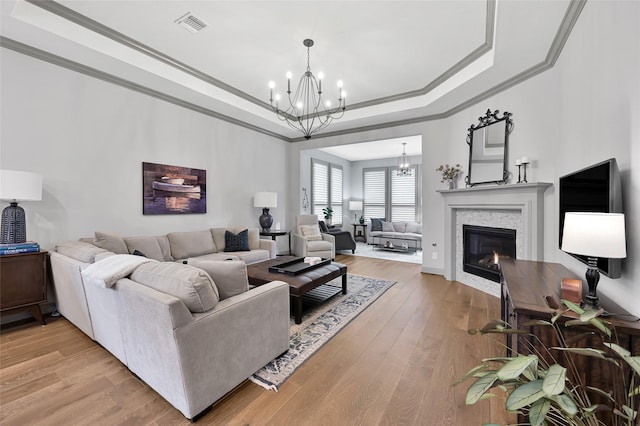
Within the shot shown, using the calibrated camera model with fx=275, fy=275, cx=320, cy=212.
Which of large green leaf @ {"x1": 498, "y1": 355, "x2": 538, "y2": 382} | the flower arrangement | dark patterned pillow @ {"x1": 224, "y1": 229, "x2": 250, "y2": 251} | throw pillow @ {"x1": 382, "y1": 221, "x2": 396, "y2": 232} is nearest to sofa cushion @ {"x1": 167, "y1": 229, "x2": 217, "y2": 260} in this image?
dark patterned pillow @ {"x1": 224, "y1": 229, "x2": 250, "y2": 251}

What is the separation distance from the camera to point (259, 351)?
80.7 inches

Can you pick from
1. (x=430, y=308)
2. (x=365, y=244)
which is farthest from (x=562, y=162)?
(x=365, y=244)

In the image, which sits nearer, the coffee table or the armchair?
the coffee table

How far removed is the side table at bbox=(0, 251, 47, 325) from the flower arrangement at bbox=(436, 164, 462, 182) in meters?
5.42

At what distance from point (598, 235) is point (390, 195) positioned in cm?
793

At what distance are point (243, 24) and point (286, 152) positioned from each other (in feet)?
12.9

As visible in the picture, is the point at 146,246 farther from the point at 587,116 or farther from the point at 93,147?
the point at 587,116

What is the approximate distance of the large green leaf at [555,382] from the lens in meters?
0.69

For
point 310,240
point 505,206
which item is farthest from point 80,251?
point 505,206

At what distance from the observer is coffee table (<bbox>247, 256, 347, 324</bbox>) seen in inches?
115

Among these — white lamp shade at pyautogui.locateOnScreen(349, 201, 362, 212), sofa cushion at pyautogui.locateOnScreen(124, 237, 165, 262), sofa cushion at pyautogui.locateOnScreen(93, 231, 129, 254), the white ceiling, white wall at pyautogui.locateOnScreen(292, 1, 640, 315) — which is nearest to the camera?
white wall at pyautogui.locateOnScreen(292, 1, 640, 315)

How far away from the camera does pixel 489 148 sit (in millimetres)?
3988

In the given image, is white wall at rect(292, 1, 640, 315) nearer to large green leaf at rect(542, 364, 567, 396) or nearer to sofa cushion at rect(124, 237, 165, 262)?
large green leaf at rect(542, 364, 567, 396)

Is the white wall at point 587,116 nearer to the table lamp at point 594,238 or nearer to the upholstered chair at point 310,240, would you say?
the table lamp at point 594,238
